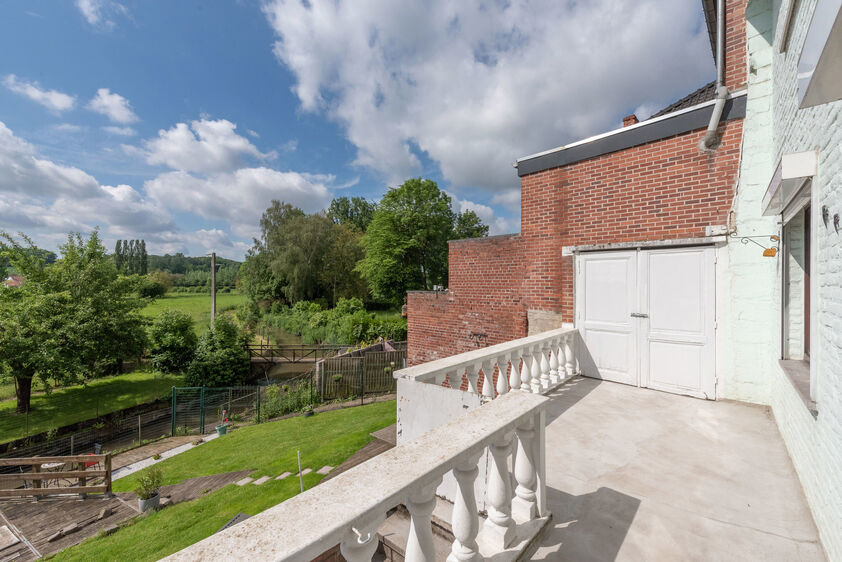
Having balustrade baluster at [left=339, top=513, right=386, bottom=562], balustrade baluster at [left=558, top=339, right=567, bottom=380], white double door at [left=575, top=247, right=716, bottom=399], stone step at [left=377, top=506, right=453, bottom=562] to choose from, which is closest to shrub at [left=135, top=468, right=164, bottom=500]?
stone step at [left=377, top=506, right=453, bottom=562]

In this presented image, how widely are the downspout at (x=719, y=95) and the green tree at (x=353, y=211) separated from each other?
132 feet

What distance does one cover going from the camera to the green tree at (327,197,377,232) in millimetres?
43125

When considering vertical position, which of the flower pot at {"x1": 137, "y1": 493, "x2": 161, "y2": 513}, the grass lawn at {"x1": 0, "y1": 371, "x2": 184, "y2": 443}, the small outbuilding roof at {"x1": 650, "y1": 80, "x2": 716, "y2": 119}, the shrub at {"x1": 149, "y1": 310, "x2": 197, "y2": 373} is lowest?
the grass lawn at {"x1": 0, "y1": 371, "x2": 184, "y2": 443}

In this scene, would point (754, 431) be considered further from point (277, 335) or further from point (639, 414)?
point (277, 335)

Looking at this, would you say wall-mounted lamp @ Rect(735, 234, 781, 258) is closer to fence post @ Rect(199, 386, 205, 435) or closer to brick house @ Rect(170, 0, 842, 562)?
brick house @ Rect(170, 0, 842, 562)

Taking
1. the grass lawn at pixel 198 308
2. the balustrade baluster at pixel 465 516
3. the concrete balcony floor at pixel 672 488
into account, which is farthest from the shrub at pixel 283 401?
the balustrade baluster at pixel 465 516

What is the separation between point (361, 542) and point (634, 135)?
573cm

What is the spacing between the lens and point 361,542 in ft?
3.15

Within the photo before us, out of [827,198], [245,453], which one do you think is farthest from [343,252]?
[827,198]

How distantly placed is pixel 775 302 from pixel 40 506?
14.6 m

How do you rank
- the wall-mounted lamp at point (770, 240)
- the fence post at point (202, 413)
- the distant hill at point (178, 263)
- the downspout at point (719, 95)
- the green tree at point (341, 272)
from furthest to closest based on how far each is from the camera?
the distant hill at point (178, 263) → the green tree at point (341, 272) → the fence post at point (202, 413) → the downspout at point (719, 95) → the wall-mounted lamp at point (770, 240)

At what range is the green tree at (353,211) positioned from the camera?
4312 cm

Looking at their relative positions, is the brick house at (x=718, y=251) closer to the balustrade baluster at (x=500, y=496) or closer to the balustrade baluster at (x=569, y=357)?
the balustrade baluster at (x=569, y=357)

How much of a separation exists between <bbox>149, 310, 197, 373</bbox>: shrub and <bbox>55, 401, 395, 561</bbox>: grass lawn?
25.1 ft
